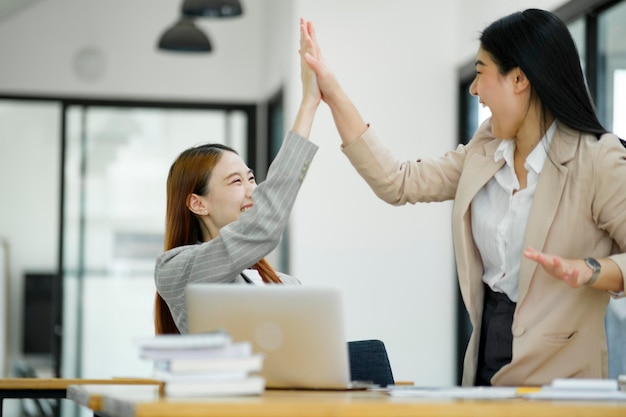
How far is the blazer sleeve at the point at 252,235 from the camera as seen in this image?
8.41ft

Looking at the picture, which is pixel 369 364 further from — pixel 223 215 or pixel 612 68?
pixel 612 68

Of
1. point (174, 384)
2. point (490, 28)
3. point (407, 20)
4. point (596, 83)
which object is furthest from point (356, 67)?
point (174, 384)

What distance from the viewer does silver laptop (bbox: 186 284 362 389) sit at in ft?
6.93

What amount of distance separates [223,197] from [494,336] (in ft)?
2.76

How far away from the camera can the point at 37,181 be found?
27.8 ft

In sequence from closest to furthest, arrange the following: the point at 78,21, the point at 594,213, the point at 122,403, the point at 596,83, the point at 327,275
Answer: the point at 122,403
the point at 594,213
the point at 596,83
the point at 327,275
the point at 78,21

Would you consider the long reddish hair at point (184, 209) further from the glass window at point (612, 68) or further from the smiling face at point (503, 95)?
the glass window at point (612, 68)

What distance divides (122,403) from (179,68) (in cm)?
678

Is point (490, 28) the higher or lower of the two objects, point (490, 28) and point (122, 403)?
the higher

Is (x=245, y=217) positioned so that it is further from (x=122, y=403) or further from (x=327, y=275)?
(x=327, y=275)

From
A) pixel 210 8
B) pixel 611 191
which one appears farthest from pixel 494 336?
pixel 210 8

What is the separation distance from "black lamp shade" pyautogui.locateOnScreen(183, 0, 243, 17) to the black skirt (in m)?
3.54

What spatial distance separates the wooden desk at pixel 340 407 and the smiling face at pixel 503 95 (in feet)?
2.96

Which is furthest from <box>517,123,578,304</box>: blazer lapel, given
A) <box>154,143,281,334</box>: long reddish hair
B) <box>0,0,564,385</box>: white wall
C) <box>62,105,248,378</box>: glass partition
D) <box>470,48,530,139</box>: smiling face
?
<box>62,105,248,378</box>: glass partition
